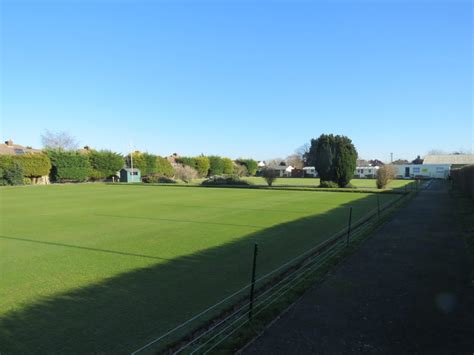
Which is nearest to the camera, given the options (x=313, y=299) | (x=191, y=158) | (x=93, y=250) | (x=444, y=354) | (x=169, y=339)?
(x=444, y=354)

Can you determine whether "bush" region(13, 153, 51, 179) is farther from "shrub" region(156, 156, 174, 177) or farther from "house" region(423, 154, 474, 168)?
"house" region(423, 154, 474, 168)

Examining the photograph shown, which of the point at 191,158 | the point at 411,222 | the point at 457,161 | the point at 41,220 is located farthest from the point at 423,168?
the point at 41,220

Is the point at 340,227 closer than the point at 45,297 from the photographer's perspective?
No

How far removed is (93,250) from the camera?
9062 mm

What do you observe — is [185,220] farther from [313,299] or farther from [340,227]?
[313,299]

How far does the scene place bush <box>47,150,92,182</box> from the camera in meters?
49.6

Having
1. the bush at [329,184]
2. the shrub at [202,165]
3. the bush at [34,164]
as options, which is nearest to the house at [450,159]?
the bush at [329,184]

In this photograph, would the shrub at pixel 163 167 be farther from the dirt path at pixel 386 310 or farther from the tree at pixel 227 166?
the dirt path at pixel 386 310

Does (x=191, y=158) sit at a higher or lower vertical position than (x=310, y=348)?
higher

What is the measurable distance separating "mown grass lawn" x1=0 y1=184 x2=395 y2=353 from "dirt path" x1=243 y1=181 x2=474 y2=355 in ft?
5.22

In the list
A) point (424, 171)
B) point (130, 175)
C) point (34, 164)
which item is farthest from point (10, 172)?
point (424, 171)

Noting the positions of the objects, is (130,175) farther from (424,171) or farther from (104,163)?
(424,171)

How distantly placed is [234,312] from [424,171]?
7656 centimetres

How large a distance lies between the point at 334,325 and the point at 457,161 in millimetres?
82382
